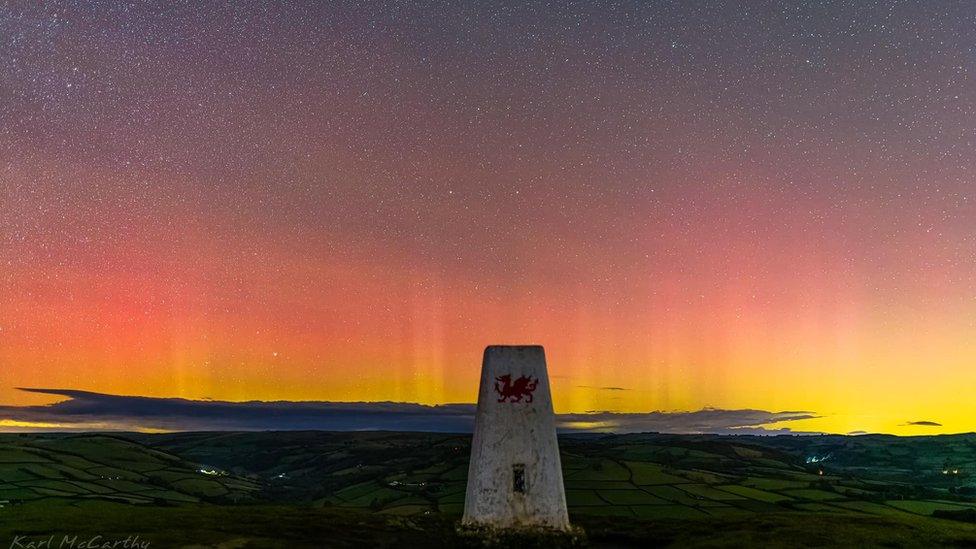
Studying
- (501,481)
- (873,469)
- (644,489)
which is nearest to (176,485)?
(644,489)

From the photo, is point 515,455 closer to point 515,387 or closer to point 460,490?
point 515,387

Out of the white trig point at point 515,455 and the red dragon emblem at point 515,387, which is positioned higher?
the red dragon emblem at point 515,387

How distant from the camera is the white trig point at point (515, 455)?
24.9m

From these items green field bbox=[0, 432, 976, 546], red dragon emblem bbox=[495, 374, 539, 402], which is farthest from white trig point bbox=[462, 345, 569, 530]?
green field bbox=[0, 432, 976, 546]

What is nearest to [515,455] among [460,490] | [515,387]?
[515,387]

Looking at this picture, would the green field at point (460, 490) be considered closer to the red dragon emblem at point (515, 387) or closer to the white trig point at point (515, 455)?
the white trig point at point (515, 455)

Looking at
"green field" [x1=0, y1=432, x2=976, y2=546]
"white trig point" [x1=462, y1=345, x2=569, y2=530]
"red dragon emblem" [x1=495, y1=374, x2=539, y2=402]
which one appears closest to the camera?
"white trig point" [x1=462, y1=345, x2=569, y2=530]

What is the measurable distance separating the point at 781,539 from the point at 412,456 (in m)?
165

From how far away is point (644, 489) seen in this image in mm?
96000

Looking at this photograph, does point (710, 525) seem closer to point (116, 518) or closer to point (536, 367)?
point (536, 367)

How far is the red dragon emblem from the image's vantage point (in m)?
25.5

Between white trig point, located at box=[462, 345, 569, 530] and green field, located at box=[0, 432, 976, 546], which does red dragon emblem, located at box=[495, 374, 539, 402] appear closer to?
white trig point, located at box=[462, 345, 569, 530]

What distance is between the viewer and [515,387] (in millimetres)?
25641

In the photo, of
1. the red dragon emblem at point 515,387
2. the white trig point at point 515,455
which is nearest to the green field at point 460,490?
the white trig point at point 515,455
